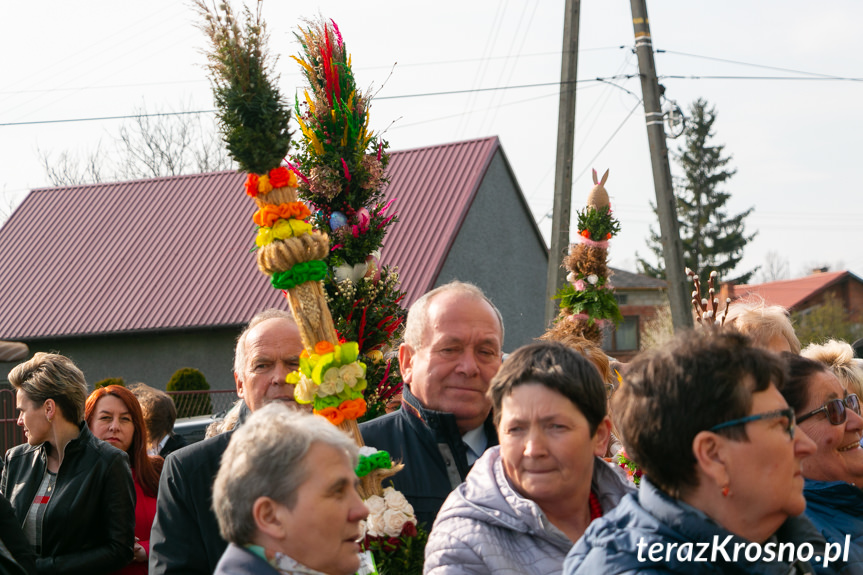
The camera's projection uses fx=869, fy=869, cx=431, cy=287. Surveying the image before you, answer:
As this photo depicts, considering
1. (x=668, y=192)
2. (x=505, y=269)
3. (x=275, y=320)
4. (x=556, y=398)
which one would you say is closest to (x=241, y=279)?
(x=505, y=269)

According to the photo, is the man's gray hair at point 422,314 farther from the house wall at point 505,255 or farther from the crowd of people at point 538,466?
the house wall at point 505,255

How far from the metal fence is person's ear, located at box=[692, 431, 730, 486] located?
1334cm

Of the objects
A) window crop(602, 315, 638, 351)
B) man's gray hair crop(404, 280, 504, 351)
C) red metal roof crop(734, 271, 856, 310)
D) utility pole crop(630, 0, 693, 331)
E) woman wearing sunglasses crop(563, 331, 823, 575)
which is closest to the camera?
woman wearing sunglasses crop(563, 331, 823, 575)

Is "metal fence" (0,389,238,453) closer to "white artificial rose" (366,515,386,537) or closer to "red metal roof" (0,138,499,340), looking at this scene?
"red metal roof" (0,138,499,340)

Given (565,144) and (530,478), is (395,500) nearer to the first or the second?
(530,478)

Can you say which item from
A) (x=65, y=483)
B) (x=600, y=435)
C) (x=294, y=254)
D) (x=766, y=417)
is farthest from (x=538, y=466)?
(x=65, y=483)

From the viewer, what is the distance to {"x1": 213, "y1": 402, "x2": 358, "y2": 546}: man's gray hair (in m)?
2.32

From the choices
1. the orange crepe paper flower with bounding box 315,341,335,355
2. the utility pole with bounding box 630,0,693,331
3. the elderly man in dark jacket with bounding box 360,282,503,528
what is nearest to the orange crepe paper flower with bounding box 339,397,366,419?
the orange crepe paper flower with bounding box 315,341,335,355

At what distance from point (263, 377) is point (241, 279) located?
18.0 meters

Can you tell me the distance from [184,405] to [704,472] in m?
16.4

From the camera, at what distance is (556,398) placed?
2.60m

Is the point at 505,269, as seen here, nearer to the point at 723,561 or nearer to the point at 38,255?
the point at 38,255

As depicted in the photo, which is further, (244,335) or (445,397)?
(244,335)

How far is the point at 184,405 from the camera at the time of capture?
17.4m
